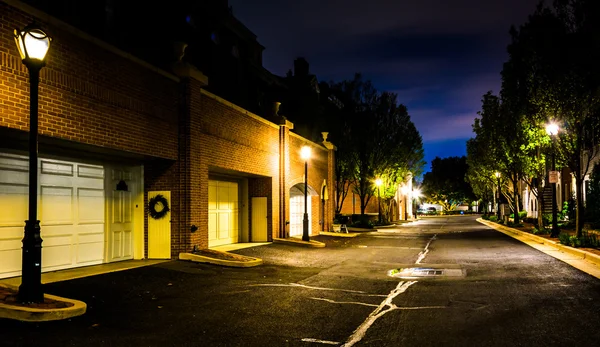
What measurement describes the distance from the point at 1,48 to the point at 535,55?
66.0 ft

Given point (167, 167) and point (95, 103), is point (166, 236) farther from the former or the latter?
point (95, 103)

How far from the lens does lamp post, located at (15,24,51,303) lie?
7.39 meters

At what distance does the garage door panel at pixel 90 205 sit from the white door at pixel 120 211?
27 centimetres

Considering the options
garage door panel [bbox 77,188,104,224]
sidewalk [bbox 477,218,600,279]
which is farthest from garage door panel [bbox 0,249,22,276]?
sidewalk [bbox 477,218,600,279]

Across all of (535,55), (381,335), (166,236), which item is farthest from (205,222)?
(535,55)

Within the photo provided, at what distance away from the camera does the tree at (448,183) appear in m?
101

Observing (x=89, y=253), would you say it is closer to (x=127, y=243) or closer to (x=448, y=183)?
(x=127, y=243)

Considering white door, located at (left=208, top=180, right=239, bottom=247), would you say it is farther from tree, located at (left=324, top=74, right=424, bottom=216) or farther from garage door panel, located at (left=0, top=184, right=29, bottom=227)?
tree, located at (left=324, top=74, right=424, bottom=216)

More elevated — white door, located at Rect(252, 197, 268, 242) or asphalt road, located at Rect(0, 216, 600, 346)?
white door, located at Rect(252, 197, 268, 242)

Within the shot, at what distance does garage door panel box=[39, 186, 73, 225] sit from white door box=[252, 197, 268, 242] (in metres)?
10.2

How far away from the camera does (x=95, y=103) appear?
36.3 ft

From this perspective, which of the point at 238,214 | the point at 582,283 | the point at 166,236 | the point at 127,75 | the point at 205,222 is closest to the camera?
the point at 582,283

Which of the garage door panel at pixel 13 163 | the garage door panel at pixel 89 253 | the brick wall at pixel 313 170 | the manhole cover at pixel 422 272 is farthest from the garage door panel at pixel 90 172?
the brick wall at pixel 313 170

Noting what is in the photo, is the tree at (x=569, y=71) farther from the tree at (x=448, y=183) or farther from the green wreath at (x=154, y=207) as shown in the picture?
the tree at (x=448, y=183)
